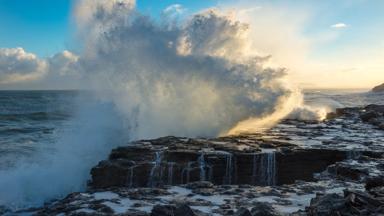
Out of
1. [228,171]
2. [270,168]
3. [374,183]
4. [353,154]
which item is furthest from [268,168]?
[374,183]

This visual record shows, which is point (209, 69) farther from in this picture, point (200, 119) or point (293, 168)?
point (293, 168)

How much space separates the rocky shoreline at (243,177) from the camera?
7836 millimetres

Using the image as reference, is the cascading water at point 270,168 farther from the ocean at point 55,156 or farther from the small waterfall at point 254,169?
the ocean at point 55,156

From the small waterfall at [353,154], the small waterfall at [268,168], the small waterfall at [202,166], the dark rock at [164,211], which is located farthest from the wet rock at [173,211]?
the small waterfall at [353,154]

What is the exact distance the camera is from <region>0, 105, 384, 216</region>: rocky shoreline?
7836 mm

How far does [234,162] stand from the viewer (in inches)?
510

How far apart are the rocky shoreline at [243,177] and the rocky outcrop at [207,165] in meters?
0.03

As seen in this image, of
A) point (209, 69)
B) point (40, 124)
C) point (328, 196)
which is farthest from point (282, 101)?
point (40, 124)

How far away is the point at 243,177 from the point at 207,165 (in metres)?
1.25

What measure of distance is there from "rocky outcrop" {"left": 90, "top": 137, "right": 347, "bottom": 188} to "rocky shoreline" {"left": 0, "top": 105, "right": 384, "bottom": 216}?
31 millimetres

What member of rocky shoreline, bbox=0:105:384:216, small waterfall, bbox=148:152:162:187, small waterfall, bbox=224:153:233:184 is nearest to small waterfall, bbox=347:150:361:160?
rocky shoreline, bbox=0:105:384:216

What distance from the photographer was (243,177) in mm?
12898

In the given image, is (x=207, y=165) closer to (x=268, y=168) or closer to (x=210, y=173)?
(x=210, y=173)

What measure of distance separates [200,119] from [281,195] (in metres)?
11.7
